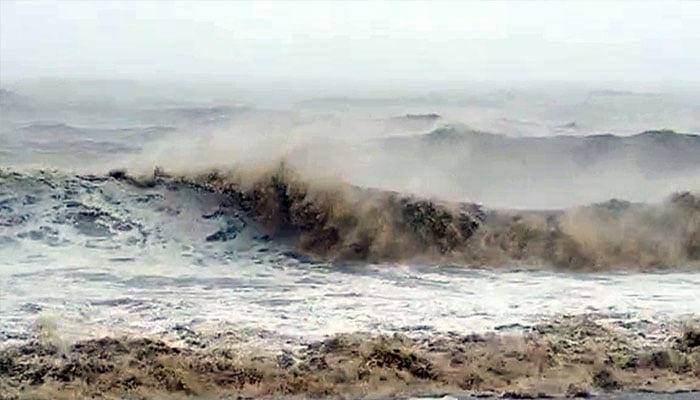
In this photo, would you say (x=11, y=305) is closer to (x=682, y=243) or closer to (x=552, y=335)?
(x=552, y=335)

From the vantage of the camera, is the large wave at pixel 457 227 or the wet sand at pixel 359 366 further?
the large wave at pixel 457 227

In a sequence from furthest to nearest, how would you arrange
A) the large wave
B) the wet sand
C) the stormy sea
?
the large wave < the stormy sea < the wet sand

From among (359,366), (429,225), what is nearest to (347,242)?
(429,225)

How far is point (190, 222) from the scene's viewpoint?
14164mm

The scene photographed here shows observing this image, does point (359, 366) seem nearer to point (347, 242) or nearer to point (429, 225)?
point (347, 242)

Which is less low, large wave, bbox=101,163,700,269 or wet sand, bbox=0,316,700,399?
large wave, bbox=101,163,700,269

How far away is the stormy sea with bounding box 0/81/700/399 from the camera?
9.21 metres

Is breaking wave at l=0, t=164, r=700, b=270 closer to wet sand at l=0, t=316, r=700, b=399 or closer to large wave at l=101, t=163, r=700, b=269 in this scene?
large wave at l=101, t=163, r=700, b=269

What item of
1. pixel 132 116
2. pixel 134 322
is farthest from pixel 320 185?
pixel 134 322

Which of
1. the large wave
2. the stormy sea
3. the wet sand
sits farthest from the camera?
the large wave

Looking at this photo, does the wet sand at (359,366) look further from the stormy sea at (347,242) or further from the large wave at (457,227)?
the large wave at (457,227)

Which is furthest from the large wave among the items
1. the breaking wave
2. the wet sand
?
the wet sand

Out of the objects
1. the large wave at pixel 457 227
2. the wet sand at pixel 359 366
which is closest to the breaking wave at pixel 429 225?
the large wave at pixel 457 227

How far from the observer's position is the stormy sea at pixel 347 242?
9.21 m
